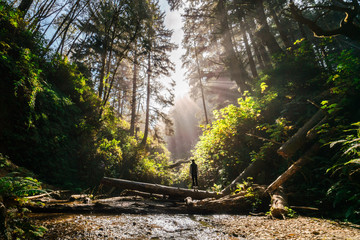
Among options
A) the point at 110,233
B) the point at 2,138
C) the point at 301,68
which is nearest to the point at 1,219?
the point at 110,233

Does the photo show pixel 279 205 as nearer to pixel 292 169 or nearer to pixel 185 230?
pixel 292 169

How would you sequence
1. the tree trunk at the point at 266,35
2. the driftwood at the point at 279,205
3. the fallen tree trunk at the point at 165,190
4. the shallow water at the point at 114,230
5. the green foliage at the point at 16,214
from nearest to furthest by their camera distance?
the green foliage at the point at 16,214 → the shallow water at the point at 114,230 → the driftwood at the point at 279,205 → the fallen tree trunk at the point at 165,190 → the tree trunk at the point at 266,35

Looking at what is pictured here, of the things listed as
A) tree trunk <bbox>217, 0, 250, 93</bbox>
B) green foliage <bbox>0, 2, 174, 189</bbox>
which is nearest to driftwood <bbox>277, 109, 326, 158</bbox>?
green foliage <bbox>0, 2, 174, 189</bbox>

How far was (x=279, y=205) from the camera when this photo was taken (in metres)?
3.94

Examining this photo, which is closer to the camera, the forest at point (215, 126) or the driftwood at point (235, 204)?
the forest at point (215, 126)

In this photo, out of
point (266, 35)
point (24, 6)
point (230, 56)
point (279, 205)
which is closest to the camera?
point (279, 205)

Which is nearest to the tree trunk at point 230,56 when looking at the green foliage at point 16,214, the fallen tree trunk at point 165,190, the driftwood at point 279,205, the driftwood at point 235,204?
the fallen tree trunk at point 165,190

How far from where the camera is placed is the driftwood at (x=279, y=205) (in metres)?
3.75

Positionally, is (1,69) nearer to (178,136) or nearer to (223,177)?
(223,177)

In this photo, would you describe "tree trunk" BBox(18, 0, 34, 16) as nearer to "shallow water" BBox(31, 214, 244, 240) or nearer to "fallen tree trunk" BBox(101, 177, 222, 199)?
"fallen tree trunk" BBox(101, 177, 222, 199)

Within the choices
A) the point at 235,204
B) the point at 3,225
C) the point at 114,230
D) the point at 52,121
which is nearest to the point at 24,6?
the point at 52,121

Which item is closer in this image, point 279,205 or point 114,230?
point 114,230

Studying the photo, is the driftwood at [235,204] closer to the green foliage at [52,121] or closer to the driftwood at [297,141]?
the driftwood at [297,141]

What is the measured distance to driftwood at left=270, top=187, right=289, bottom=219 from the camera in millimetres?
3748
